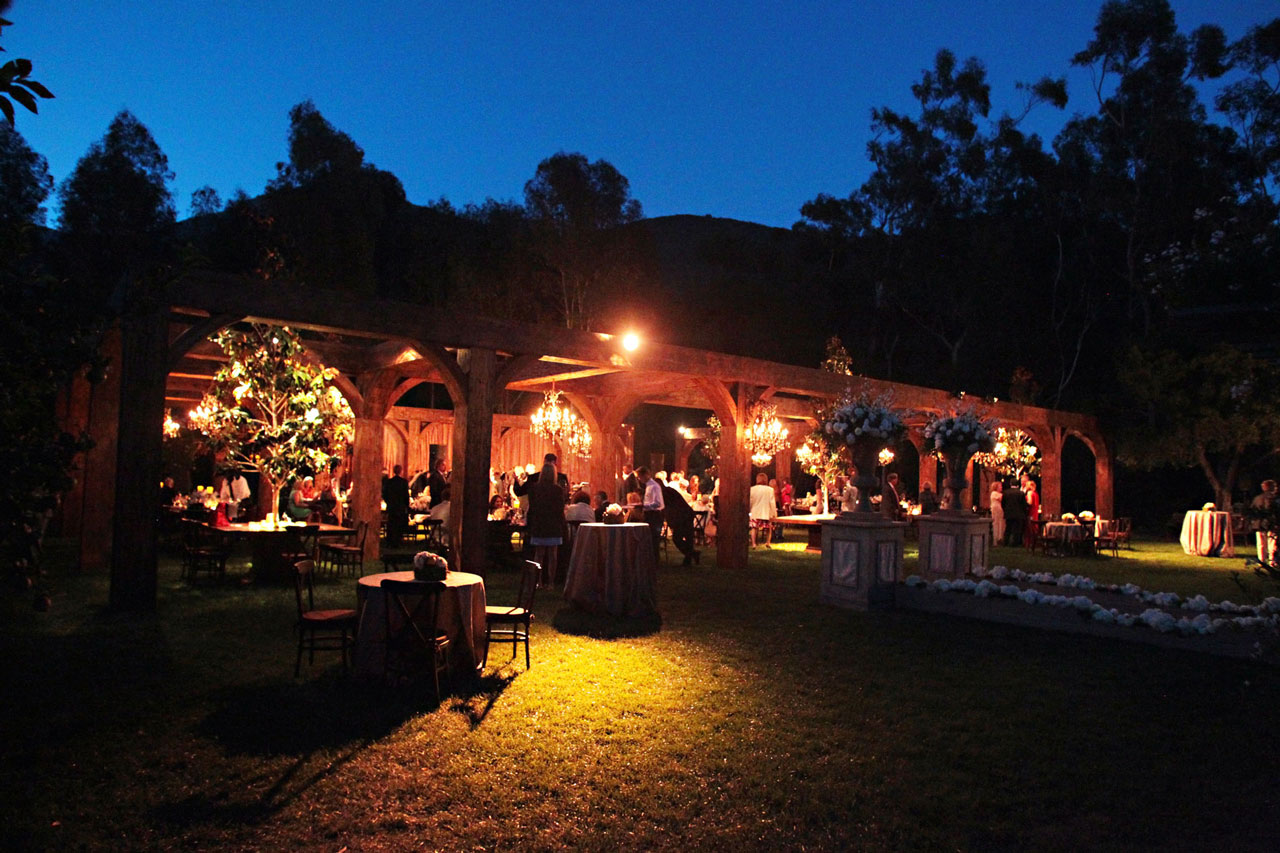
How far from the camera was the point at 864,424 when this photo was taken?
9.22 metres

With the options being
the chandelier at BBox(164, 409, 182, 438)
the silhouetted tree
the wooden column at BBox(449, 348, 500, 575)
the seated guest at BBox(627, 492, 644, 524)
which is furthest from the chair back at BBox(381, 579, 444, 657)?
the silhouetted tree

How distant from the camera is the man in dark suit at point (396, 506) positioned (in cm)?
1284

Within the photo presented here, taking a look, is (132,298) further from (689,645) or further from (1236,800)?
(689,645)

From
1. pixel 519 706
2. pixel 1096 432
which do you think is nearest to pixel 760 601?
pixel 519 706

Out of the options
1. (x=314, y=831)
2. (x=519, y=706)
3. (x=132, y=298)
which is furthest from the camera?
(x=519, y=706)

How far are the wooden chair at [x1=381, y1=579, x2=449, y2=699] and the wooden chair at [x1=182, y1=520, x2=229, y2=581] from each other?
15.7ft

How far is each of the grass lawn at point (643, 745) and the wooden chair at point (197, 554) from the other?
207 cm

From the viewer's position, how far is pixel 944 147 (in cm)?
3222

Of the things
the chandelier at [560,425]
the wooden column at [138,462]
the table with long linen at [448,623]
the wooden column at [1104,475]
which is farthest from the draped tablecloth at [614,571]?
the wooden column at [1104,475]

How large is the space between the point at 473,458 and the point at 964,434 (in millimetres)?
5631

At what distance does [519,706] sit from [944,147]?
106 ft

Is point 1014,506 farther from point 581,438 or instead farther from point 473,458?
point 473,458

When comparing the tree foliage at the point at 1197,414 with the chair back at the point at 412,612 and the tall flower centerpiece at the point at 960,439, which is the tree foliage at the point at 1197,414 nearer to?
the tall flower centerpiece at the point at 960,439

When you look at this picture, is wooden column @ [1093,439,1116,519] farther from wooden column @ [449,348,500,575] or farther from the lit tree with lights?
the lit tree with lights
